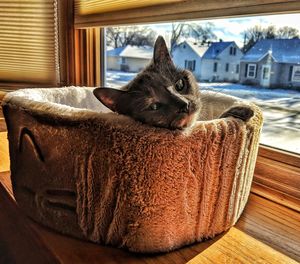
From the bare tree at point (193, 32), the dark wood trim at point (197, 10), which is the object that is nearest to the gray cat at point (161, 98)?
the dark wood trim at point (197, 10)

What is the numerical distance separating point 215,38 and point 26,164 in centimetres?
80

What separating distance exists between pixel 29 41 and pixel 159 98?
51.7 inches

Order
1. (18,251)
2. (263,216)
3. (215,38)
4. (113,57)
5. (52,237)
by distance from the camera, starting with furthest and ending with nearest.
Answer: (113,57)
(215,38)
(18,251)
(263,216)
(52,237)

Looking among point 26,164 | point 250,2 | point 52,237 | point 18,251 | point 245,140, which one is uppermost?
point 250,2

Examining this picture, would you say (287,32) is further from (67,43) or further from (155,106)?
(67,43)

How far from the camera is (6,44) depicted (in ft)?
5.66

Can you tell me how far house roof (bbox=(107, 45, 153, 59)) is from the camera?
1.40 m

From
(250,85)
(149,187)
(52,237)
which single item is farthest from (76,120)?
(250,85)

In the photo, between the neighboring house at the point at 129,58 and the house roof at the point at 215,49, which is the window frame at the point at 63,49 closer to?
the neighboring house at the point at 129,58

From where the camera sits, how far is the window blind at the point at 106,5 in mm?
1098

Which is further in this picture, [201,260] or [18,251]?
[18,251]

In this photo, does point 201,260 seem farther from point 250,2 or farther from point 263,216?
point 250,2

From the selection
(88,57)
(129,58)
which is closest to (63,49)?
(88,57)

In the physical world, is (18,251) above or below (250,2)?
below
